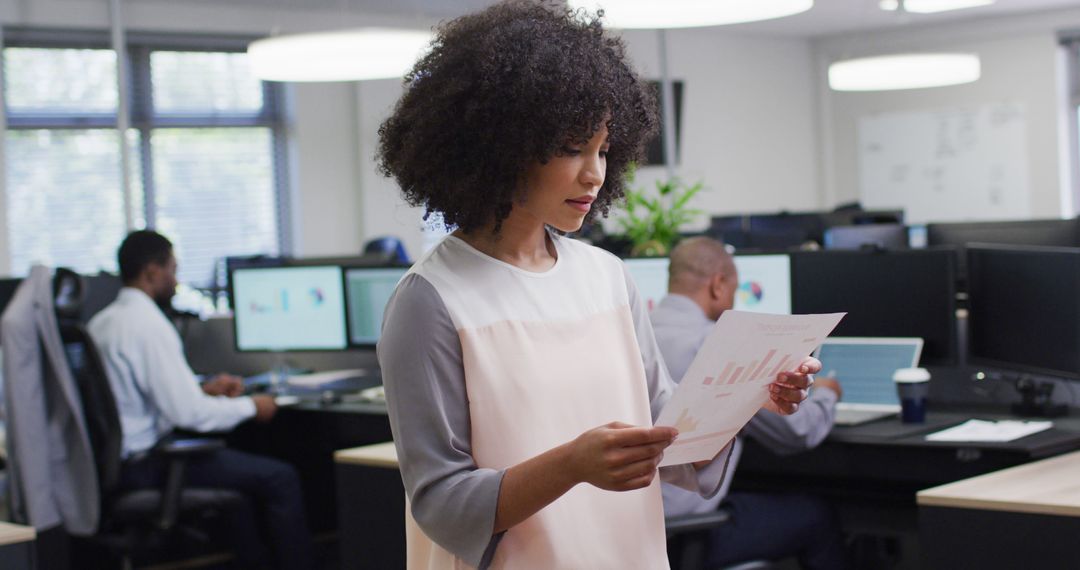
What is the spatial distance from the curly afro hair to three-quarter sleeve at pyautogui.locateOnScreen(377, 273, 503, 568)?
14 centimetres

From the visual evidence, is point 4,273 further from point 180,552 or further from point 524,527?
point 524,527

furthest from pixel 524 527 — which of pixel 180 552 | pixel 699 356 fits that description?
pixel 180 552

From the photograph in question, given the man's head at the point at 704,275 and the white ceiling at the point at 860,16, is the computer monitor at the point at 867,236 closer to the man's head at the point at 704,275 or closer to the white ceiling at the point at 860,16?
the man's head at the point at 704,275

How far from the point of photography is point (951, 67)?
709 centimetres

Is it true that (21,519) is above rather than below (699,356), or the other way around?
below

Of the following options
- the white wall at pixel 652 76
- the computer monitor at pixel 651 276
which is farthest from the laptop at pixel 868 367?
the white wall at pixel 652 76

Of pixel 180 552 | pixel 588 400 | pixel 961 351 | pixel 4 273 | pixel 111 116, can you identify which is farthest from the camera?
pixel 111 116

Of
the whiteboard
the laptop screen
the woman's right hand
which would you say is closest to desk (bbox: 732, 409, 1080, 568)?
the laptop screen

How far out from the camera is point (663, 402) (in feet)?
5.09

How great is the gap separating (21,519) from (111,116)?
4460 millimetres

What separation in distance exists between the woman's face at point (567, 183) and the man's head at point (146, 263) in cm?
304

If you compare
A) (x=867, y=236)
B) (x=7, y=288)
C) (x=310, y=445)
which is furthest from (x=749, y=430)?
(x=7, y=288)

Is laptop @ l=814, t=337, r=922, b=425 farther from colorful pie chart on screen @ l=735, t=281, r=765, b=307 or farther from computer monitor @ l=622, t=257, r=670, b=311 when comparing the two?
computer monitor @ l=622, t=257, r=670, b=311

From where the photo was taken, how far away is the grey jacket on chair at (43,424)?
11.3 ft
